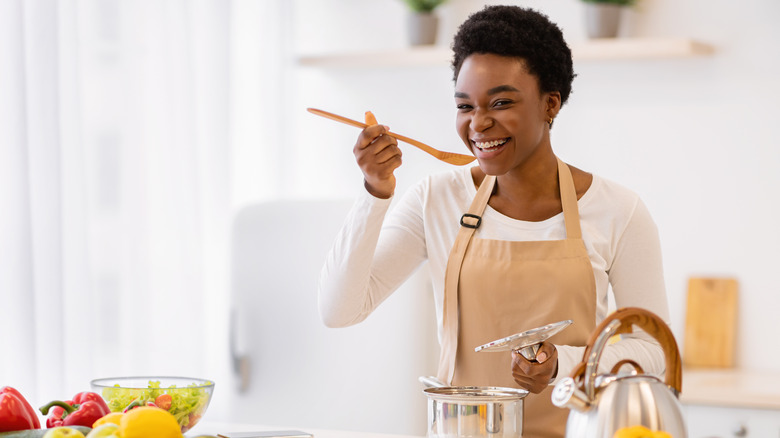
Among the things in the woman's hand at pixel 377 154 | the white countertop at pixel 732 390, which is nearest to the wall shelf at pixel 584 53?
the white countertop at pixel 732 390

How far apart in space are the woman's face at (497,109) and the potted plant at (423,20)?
145 centimetres

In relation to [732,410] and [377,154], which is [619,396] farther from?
[732,410]

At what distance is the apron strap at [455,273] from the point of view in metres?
1.72

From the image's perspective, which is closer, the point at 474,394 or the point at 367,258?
the point at 474,394

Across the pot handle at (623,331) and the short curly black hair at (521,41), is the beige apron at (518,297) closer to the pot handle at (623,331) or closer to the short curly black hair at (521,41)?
the short curly black hair at (521,41)

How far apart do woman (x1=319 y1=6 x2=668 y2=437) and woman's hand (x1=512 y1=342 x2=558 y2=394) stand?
0.07 m

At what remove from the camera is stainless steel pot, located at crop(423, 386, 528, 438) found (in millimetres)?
1169

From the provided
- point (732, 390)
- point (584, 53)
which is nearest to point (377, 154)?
point (732, 390)

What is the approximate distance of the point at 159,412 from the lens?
3.59ft

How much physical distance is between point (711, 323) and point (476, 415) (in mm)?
1828

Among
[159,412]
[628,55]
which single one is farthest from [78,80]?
[628,55]

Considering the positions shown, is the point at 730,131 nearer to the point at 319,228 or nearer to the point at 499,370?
the point at 319,228

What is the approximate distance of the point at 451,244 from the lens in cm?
177

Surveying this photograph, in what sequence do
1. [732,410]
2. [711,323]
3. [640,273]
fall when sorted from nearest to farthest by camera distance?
[640,273]
[732,410]
[711,323]
